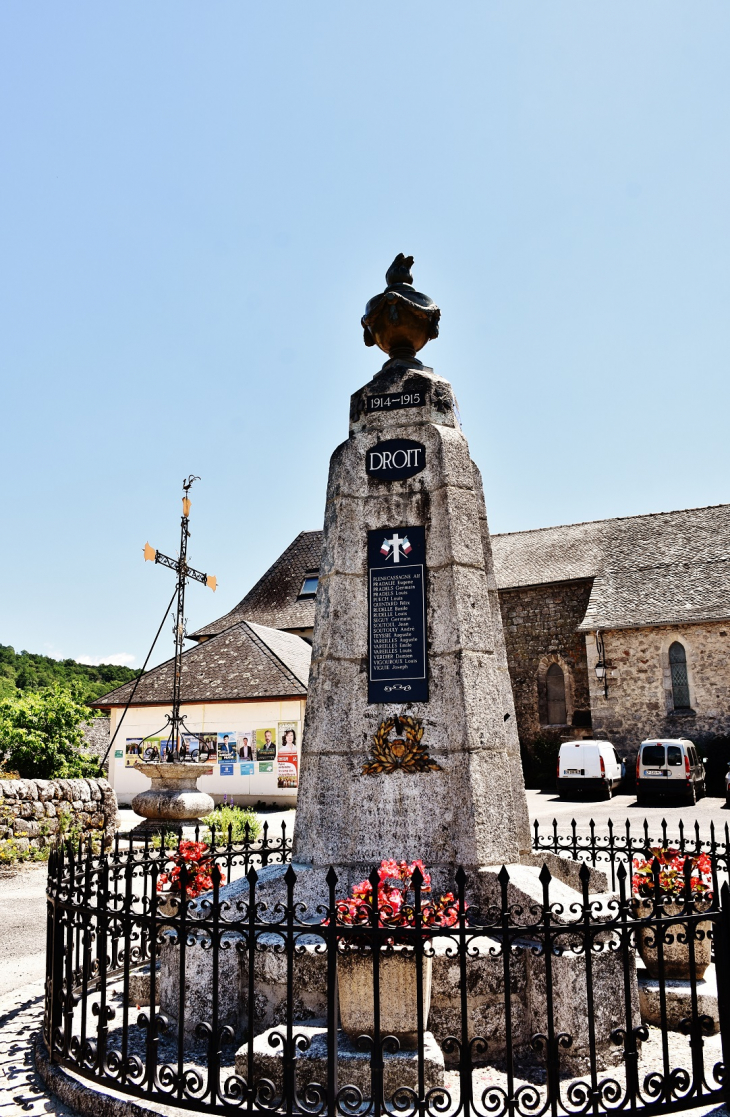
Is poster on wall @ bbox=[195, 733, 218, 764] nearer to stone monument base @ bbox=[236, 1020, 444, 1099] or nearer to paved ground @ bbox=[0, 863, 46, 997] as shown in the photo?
paved ground @ bbox=[0, 863, 46, 997]

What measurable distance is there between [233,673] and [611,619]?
1281cm

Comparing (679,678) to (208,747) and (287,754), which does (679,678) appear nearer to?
(287,754)

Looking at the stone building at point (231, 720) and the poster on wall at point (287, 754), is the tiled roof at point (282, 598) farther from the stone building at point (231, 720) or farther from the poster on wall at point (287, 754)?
the poster on wall at point (287, 754)

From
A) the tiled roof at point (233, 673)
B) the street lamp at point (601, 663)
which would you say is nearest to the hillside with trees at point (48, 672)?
the tiled roof at point (233, 673)

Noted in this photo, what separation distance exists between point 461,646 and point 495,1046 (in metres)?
2.23

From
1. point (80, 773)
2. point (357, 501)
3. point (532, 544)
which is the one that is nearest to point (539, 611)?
point (532, 544)

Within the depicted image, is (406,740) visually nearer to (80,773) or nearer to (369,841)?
(369,841)

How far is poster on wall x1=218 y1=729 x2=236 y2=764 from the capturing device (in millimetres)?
23219

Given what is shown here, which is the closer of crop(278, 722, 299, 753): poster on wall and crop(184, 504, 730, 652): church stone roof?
crop(278, 722, 299, 753): poster on wall

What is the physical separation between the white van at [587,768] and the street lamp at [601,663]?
4.57 metres

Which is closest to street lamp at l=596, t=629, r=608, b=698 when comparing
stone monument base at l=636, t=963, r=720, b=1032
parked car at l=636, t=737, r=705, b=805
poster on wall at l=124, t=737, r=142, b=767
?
parked car at l=636, t=737, r=705, b=805

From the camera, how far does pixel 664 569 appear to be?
96.3 ft

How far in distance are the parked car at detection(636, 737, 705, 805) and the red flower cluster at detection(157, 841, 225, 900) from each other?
17.7 meters

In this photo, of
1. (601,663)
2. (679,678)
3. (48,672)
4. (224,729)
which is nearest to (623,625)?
(601,663)
